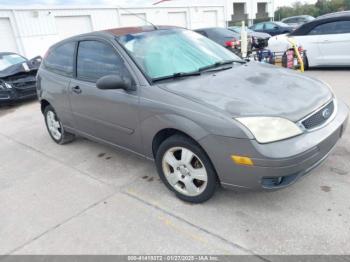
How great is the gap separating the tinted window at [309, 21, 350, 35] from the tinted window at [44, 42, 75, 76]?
6.44 m

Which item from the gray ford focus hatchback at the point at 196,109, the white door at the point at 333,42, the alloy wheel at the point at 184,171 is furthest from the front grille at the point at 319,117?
the white door at the point at 333,42

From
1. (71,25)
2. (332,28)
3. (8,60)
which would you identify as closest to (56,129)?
(8,60)

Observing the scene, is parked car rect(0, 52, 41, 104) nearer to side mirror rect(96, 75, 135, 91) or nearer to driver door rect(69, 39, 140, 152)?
driver door rect(69, 39, 140, 152)

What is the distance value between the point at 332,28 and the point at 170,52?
19.9 feet

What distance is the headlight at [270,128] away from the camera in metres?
2.38

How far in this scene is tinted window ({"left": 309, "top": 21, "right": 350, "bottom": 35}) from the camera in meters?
7.52

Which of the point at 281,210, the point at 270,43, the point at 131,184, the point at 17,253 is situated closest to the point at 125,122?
the point at 131,184

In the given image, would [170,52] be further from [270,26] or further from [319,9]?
[319,9]

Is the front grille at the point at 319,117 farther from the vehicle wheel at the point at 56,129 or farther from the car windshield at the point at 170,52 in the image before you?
the vehicle wheel at the point at 56,129

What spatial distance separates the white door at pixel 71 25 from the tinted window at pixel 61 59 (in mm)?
12805

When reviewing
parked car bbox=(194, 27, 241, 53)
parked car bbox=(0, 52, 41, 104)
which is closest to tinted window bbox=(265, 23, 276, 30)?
parked car bbox=(194, 27, 241, 53)

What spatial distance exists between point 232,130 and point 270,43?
7.36 meters

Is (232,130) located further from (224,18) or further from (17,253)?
(224,18)

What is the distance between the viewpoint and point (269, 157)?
7.73ft
